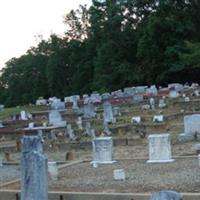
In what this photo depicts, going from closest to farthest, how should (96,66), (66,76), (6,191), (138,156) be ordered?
(6,191) < (138,156) < (96,66) < (66,76)

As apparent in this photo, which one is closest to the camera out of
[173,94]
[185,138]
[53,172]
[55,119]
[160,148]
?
[53,172]

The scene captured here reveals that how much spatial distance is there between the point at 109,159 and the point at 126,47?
5063 centimetres

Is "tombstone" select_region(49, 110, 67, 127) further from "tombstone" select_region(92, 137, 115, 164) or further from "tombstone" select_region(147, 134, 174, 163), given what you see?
"tombstone" select_region(147, 134, 174, 163)

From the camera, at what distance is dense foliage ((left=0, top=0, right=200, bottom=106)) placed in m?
59.0

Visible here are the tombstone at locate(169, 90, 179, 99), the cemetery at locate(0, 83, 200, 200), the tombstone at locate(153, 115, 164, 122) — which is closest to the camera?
the cemetery at locate(0, 83, 200, 200)

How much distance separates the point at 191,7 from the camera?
6159cm

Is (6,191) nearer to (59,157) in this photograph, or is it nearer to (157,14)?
(59,157)

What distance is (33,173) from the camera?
10406 millimetres

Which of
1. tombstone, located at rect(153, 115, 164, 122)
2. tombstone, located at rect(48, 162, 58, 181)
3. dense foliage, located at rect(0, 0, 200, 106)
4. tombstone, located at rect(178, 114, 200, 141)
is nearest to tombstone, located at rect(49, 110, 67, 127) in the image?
tombstone, located at rect(153, 115, 164, 122)

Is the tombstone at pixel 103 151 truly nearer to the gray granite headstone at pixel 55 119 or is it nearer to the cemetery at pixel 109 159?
the cemetery at pixel 109 159

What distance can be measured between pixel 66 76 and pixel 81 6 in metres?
10.5

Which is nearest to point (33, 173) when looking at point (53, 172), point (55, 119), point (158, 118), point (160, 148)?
point (53, 172)

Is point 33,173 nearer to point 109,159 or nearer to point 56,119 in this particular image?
point 109,159

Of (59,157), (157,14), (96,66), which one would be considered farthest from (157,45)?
(59,157)
